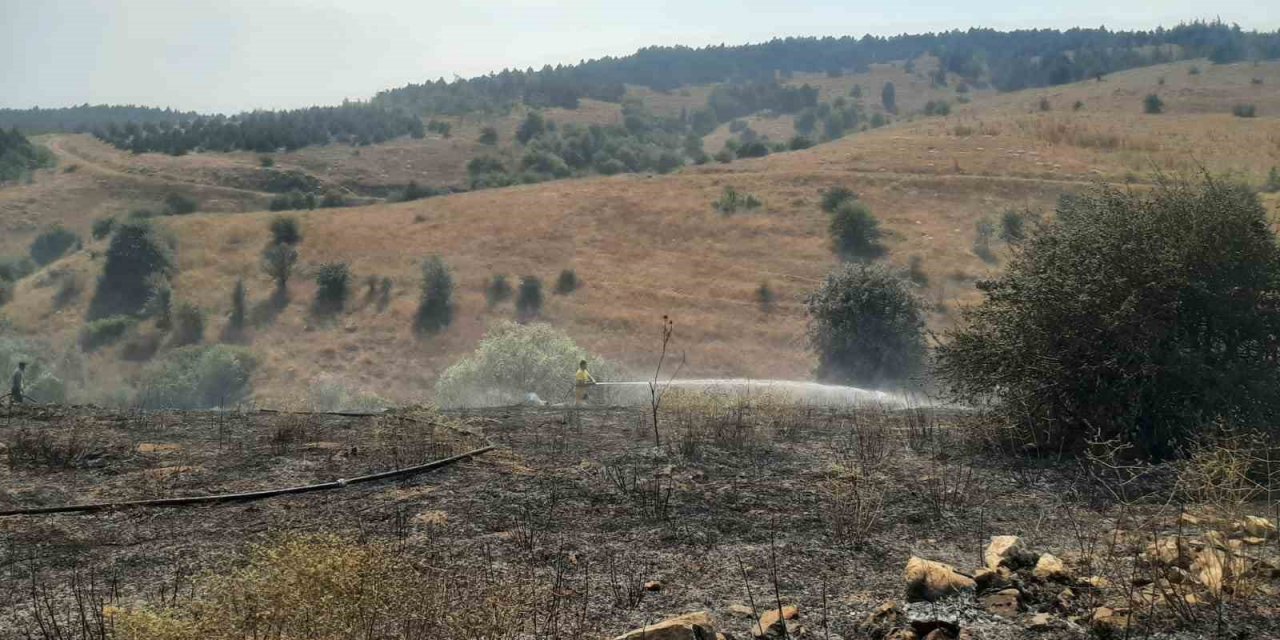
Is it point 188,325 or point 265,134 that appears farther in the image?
point 265,134

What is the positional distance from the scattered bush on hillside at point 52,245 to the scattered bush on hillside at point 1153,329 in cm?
5514

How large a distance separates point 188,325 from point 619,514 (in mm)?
35718

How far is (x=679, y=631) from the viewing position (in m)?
4.98

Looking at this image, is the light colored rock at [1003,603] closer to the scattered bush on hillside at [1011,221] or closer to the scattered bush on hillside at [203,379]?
the scattered bush on hillside at [203,379]

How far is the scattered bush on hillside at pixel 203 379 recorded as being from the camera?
3177cm

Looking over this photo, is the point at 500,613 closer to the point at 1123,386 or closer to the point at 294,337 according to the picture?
the point at 1123,386

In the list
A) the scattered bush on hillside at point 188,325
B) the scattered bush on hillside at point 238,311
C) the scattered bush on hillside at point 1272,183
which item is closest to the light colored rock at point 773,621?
the scattered bush on hillside at point 238,311

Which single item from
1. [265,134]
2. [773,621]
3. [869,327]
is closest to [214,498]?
[773,621]

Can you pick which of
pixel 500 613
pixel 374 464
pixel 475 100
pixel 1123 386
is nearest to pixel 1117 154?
pixel 1123 386

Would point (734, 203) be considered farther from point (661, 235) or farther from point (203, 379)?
point (203, 379)

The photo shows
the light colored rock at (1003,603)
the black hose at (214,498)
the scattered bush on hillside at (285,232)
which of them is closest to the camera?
the light colored rock at (1003,603)

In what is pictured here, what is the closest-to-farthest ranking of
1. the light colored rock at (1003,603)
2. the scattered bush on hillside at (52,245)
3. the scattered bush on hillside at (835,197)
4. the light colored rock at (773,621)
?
the light colored rock at (773,621), the light colored rock at (1003,603), the scattered bush on hillside at (835,197), the scattered bush on hillside at (52,245)

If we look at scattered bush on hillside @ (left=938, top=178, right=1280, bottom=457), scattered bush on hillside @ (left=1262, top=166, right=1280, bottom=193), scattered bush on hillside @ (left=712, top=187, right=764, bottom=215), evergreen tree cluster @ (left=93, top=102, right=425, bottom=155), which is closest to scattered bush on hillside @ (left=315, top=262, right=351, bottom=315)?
scattered bush on hillside @ (left=712, top=187, right=764, bottom=215)

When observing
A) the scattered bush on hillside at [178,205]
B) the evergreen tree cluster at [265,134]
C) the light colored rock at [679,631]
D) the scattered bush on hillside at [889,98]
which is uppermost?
the scattered bush on hillside at [889,98]
